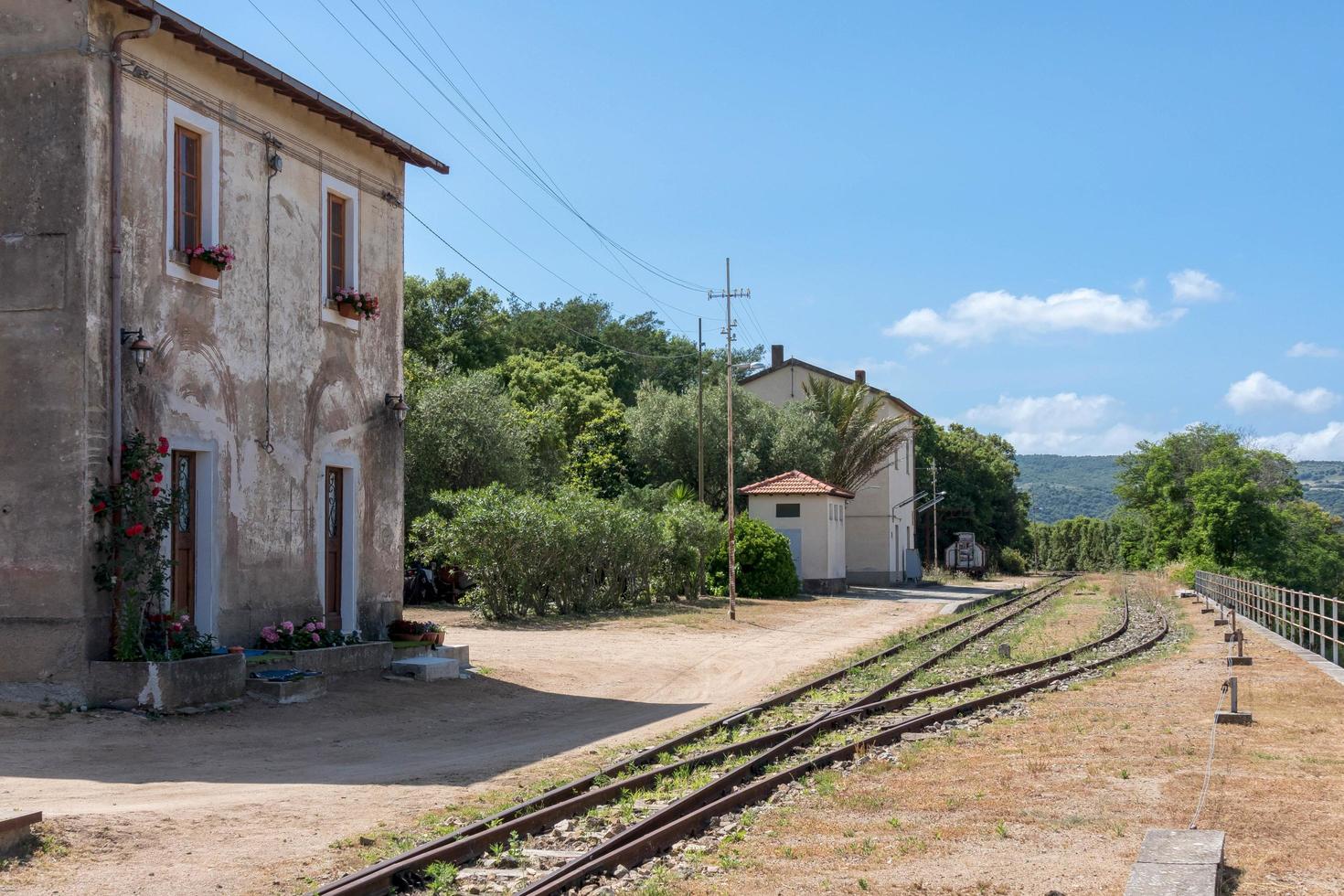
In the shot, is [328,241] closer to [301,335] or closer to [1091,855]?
[301,335]

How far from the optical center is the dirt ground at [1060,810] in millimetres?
7121

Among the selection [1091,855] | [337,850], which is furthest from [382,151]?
[1091,855]

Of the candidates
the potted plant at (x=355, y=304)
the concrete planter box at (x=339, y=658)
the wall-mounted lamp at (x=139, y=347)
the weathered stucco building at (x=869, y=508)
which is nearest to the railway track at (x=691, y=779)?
the concrete planter box at (x=339, y=658)

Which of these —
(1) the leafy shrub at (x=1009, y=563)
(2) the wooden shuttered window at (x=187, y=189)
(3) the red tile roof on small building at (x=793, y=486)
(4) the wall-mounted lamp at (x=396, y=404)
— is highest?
(2) the wooden shuttered window at (x=187, y=189)

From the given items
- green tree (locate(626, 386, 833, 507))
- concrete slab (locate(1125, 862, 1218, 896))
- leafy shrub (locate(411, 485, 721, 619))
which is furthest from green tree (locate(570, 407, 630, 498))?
concrete slab (locate(1125, 862, 1218, 896))

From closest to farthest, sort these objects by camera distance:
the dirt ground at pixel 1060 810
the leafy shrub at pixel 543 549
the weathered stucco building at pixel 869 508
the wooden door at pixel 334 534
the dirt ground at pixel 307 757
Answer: the dirt ground at pixel 1060 810
the dirt ground at pixel 307 757
the wooden door at pixel 334 534
the leafy shrub at pixel 543 549
the weathered stucco building at pixel 869 508

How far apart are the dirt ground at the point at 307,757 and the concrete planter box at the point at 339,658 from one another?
0.29 meters

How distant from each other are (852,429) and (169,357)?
131ft

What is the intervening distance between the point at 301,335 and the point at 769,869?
36.9ft

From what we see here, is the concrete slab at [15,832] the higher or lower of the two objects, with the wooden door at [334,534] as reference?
lower

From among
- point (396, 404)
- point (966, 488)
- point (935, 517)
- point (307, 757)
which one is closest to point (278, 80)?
point (396, 404)

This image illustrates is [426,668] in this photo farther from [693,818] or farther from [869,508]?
[869,508]

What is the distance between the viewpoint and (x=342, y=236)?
17922mm

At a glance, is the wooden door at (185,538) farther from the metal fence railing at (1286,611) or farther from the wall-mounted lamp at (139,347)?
the metal fence railing at (1286,611)
